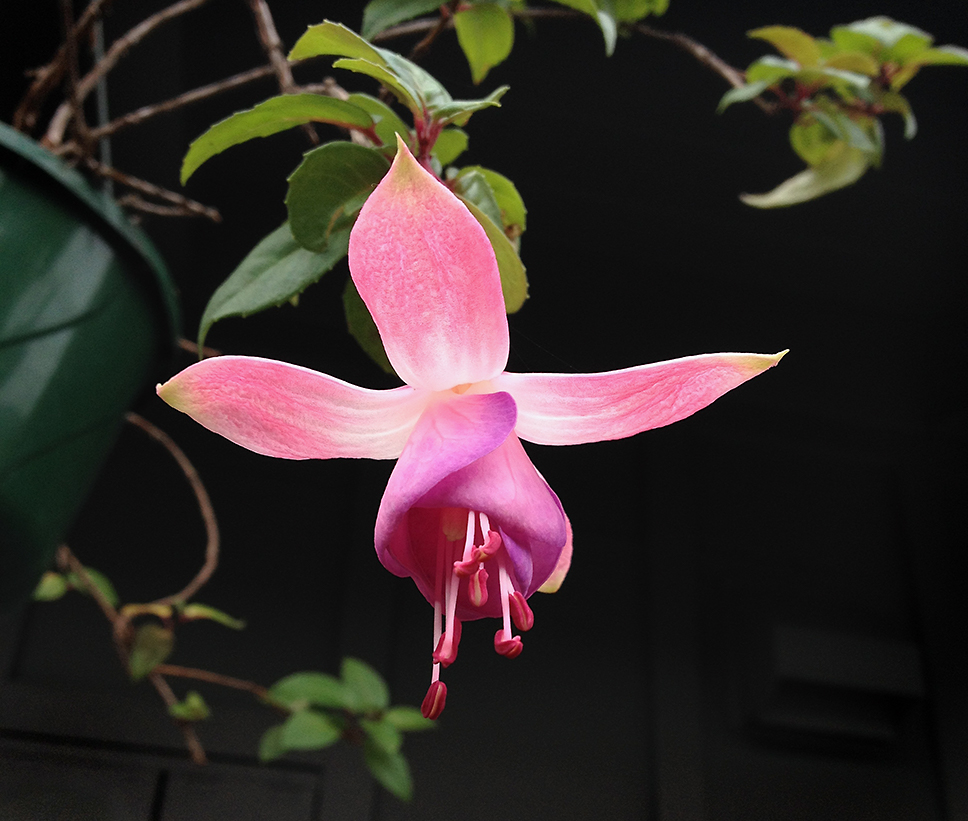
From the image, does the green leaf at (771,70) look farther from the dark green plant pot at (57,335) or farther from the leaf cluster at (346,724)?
the leaf cluster at (346,724)

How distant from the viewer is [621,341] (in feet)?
5.82

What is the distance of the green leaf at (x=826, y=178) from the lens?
2.23 feet

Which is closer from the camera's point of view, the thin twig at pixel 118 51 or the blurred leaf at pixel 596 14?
the blurred leaf at pixel 596 14

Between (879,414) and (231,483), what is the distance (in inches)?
59.4

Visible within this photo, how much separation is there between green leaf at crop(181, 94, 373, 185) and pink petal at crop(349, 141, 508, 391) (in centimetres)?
13

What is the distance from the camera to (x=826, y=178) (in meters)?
0.70

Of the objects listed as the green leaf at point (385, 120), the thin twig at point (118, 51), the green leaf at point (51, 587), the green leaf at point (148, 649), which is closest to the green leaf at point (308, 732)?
the green leaf at point (148, 649)

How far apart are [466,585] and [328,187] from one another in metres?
0.18

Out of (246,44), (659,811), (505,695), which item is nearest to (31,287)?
(246,44)

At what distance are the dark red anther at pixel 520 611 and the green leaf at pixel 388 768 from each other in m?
0.81

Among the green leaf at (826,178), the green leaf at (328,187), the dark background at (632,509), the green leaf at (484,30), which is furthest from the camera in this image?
the dark background at (632,509)

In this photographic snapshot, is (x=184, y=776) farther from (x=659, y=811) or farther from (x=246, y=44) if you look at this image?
(x=246, y=44)

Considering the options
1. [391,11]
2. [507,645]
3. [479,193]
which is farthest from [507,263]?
[391,11]

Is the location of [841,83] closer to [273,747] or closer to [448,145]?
Result: [448,145]
